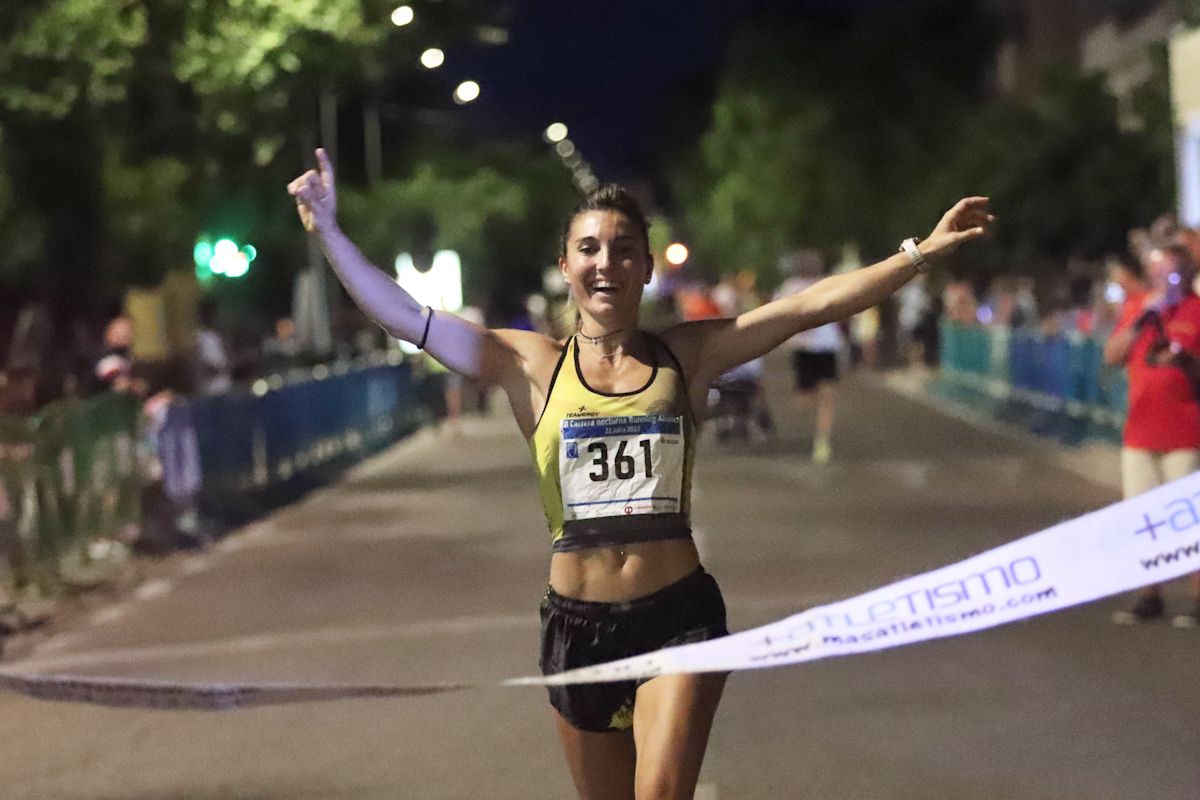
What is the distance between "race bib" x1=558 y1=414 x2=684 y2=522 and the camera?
4.89 metres

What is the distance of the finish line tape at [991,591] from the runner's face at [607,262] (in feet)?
2.64

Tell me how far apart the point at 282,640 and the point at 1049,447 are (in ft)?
45.7

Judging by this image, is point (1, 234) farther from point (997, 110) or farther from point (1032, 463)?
point (997, 110)

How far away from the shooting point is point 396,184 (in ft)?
173

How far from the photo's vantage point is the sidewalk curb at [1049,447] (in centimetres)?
2020

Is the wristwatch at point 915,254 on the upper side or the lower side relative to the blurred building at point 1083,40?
lower

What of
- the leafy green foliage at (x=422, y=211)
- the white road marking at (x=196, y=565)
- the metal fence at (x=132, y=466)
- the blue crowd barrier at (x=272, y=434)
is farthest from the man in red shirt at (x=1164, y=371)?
the leafy green foliage at (x=422, y=211)

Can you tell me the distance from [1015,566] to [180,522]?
13.3m

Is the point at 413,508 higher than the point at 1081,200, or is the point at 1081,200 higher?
the point at 1081,200

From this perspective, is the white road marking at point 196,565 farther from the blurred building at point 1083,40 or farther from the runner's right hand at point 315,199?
the blurred building at point 1083,40

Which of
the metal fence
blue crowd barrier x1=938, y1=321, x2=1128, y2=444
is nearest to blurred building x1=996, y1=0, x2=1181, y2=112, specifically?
blue crowd barrier x1=938, y1=321, x2=1128, y2=444

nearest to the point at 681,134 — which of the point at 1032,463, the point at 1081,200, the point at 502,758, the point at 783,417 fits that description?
the point at 1081,200

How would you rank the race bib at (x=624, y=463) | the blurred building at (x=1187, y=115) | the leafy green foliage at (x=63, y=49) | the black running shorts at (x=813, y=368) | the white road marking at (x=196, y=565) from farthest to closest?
1. the blurred building at (x=1187, y=115)
2. the black running shorts at (x=813, y=368)
3. the leafy green foliage at (x=63, y=49)
4. the white road marking at (x=196, y=565)
5. the race bib at (x=624, y=463)

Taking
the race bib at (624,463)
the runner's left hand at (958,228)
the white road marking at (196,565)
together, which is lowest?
the white road marking at (196,565)
